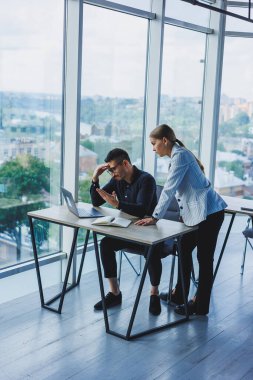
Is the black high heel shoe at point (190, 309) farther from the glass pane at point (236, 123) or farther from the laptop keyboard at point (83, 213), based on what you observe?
the glass pane at point (236, 123)

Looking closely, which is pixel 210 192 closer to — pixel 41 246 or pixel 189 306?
pixel 189 306

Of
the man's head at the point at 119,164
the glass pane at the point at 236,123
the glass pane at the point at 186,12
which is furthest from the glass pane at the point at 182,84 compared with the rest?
the man's head at the point at 119,164

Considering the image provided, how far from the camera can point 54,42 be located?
195 inches

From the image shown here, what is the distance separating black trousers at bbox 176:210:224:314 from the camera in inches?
167

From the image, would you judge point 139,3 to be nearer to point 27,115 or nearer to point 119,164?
point 27,115

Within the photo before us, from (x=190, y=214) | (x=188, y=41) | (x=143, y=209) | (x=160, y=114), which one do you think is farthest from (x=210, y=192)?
(x=188, y=41)

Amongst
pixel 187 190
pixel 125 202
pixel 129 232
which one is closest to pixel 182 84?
pixel 125 202

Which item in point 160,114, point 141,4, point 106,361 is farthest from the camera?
point 160,114

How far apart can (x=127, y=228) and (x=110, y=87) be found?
87.0 inches

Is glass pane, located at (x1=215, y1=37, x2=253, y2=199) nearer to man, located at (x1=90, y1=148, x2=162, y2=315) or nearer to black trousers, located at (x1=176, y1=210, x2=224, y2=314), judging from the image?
man, located at (x1=90, y1=148, x2=162, y2=315)

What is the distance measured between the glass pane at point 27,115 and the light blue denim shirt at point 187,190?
144 cm

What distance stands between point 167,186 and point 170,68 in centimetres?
278

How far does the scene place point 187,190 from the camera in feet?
13.7

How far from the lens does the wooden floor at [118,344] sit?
3434 millimetres
